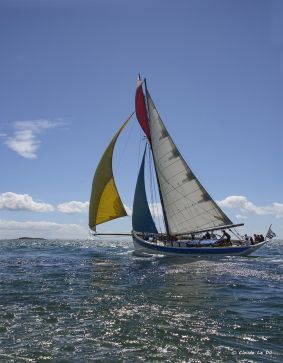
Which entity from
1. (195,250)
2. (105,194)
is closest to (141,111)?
(105,194)

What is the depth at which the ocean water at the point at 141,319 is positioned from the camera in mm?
11281

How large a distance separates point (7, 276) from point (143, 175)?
2543 centimetres

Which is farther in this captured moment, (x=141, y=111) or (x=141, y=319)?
(x=141, y=111)

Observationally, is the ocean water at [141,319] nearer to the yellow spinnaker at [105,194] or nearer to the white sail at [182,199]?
the white sail at [182,199]

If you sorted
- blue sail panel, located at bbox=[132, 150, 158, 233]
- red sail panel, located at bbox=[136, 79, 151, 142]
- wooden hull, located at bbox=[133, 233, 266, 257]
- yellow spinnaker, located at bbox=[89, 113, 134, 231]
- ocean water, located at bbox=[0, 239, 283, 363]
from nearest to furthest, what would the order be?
ocean water, located at bbox=[0, 239, 283, 363] < wooden hull, located at bbox=[133, 233, 266, 257] < yellow spinnaker, located at bbox=[89, 113, 134, 231] < blue sail panel, located at bbox=[132, 150, 158, 233] < red sail panel, located at bbox=[136, 79, 151, 142]

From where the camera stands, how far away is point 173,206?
151 feet

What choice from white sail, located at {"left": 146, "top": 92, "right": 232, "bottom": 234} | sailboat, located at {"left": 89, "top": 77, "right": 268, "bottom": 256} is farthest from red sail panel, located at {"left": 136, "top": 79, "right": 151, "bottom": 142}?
white sail, located at {"left": 146, "top": 92, "right": 232, "bottom": 234}

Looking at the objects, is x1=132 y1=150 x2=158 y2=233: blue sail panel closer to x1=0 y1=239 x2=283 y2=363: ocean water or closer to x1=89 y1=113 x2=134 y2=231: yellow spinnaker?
x1=89 y1=113 x2=134 y2=231: yellow spinnaker

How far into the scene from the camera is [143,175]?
163 feet

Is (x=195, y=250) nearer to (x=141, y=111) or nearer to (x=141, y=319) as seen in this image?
(x=141, y=111)

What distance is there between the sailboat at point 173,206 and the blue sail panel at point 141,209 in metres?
0.18

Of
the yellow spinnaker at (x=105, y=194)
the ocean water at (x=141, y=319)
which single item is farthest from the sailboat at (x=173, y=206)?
the ocean water at (x=141, y=319)

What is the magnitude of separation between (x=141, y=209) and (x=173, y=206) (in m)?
5.05

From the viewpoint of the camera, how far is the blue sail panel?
4938 centimetres
